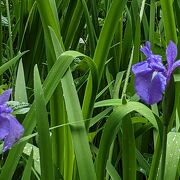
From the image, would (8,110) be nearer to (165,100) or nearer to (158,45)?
(165,100)

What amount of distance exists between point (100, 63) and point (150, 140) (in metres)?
0.42

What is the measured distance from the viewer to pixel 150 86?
28.1 inches

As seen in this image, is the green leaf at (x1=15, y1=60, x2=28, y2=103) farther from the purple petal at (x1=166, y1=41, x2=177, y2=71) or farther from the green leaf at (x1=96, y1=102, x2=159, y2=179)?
the purple petal at (x1=166, y1=41, x2=177, y2=71)

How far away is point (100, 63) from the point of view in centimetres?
103

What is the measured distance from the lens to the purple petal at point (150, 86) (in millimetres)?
713

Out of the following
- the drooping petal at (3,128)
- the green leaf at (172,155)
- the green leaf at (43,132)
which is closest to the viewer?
the drooping petal at (3,128)

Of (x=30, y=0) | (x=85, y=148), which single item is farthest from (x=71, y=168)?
(x=30, y=0)

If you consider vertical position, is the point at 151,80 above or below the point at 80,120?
above

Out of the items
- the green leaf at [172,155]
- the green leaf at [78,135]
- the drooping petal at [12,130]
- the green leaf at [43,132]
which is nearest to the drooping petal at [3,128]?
the drooping petal at [12,130]

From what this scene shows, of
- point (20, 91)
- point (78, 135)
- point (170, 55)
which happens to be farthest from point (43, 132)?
point (20, 91)

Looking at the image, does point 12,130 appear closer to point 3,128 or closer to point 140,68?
point 3,128

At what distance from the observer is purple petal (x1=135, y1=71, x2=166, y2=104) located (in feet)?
2.34

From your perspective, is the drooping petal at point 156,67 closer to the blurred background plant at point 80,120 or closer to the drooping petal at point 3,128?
the blurred background plant at point 80,120

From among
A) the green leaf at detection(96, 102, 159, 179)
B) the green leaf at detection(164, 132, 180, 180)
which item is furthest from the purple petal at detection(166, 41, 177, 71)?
the green leaf at detection(164, 132, 180, 180)
